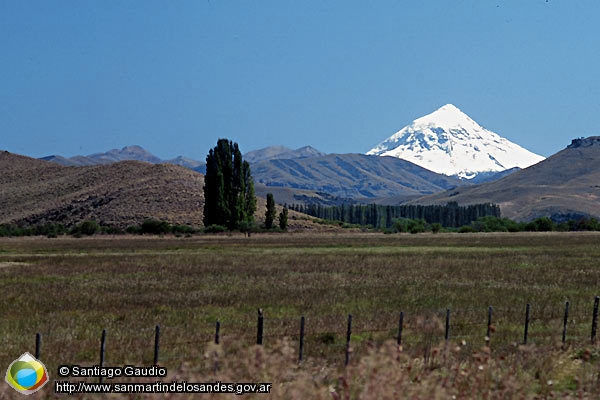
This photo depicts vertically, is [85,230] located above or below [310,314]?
above

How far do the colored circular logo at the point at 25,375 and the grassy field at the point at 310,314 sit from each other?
2.01 metres

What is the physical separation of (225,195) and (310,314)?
296 ft

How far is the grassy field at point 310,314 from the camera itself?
1437 centimetres

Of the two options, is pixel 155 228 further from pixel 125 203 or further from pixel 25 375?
pixel 25 375

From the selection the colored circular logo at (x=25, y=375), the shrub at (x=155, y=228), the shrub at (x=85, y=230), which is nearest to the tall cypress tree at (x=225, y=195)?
the shrub at (x=155, y=228)

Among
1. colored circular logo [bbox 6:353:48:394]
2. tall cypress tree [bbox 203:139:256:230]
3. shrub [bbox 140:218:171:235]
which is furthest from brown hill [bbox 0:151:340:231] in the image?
colored circular logo [bbox 6:353:48:394]

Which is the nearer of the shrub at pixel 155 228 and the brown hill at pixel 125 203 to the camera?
the shrub at pixel 155 228

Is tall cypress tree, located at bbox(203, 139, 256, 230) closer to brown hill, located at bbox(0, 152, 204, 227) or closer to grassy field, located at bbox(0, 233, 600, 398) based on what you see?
brown hill, located at bbox(0, 152, 204, 227)

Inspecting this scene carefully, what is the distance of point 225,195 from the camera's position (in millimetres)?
115750

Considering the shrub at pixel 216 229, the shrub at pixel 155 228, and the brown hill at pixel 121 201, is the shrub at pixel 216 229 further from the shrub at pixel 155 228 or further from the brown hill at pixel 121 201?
the brown hill at pixel 121 201

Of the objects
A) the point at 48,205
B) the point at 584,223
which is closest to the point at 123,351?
the point at 584,223

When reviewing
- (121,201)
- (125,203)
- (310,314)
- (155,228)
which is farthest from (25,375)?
(121,201)

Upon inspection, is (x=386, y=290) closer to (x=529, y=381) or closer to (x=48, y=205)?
(x=529, y=381)

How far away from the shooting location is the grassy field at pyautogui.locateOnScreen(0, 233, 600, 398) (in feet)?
47.1
